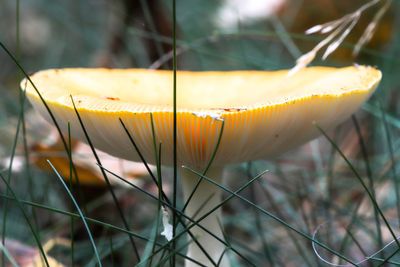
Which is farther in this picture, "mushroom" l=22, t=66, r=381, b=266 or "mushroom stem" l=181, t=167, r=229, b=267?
"mushroom stem" l=181, t=167, r=229, b=267

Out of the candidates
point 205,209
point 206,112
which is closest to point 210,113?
point 206,112

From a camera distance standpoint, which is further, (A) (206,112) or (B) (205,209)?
(B) (205,209)

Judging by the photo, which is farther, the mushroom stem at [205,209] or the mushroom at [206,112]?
the mushroom stem at [205,209]

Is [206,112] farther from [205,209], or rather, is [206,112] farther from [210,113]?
[205,209]

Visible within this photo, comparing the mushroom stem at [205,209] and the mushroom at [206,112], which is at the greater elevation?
the mushroom at [206,112]

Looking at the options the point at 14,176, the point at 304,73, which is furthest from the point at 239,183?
the point at 304,73

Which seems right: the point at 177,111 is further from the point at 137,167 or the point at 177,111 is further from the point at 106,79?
the point at 137,167

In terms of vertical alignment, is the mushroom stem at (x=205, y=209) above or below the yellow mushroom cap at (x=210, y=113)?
below

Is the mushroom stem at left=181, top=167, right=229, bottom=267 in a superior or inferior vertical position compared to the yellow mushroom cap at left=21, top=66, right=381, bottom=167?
inferior

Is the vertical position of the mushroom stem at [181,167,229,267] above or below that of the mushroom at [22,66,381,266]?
below
